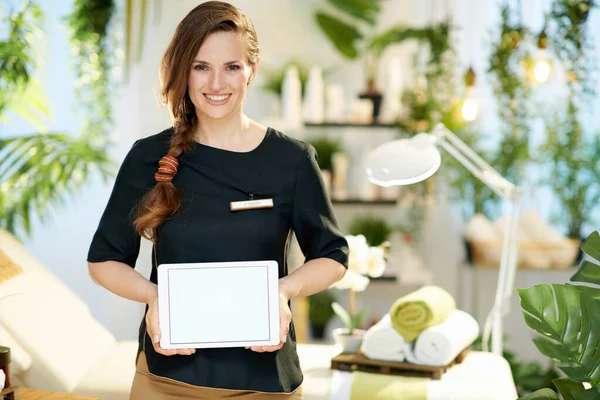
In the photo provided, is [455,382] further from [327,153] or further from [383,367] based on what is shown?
[327,153]

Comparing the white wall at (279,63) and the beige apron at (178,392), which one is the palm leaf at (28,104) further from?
the beige apron at (178,392)

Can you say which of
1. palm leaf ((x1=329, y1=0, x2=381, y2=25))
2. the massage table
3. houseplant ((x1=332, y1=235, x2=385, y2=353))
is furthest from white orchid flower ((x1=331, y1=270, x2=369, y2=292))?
palm leaf ((x1=329, y1=0, x2=381, y2=25))

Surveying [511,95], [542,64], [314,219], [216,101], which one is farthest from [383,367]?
[511,95]

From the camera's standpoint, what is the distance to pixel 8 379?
6.72ft

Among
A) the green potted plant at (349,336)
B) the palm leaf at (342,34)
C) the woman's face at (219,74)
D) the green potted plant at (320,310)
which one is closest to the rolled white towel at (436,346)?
the green potted plant at (349,336)

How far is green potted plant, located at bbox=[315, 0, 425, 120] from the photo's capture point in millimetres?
4684

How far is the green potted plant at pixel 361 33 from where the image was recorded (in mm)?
4684

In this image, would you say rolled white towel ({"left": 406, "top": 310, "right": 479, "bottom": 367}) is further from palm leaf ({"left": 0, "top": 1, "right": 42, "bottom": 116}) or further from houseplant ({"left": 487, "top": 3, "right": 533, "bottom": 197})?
palm leaf ({"left": 0, "top": 1, "right": 42, "bottom": 116})

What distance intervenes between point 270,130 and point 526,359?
3.65 metres

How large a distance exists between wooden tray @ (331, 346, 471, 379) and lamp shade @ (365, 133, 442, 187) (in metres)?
0.68

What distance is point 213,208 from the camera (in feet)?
5.36

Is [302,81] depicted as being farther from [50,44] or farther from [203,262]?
[203,262]

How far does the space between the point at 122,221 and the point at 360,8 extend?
3454 millimetres

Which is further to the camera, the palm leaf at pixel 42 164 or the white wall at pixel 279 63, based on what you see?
the white wall at pixel 279 63
